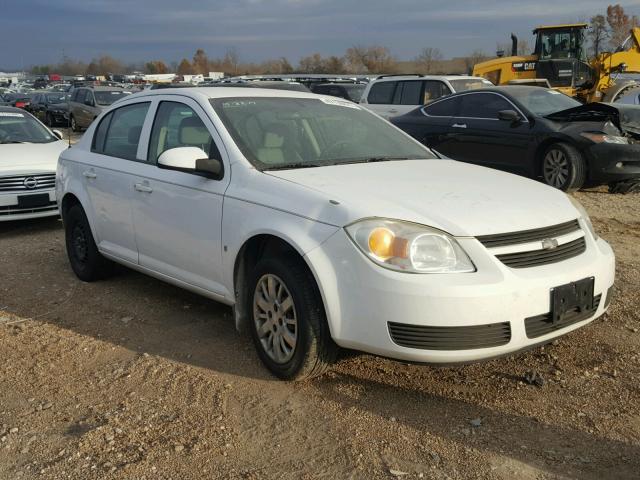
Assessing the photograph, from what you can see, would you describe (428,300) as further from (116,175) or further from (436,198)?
(116,175)

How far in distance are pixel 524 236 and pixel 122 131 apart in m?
3.42

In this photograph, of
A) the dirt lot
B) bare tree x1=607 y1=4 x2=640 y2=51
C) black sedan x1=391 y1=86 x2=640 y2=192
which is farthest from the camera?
bare tree x1=607 y1=4 x2=640 y2=51

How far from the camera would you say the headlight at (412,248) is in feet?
10.8

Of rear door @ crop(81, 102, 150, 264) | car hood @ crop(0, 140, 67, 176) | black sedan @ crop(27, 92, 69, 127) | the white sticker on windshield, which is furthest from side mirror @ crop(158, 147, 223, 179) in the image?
black sedan @ crop(27, 92, 69, 127)

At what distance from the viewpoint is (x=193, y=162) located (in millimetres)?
4207

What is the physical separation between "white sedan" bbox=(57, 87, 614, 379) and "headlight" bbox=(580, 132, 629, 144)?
5074mm

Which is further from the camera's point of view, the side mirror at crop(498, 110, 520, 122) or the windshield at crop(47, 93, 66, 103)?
the windshield at crop(47, 93, 66, 103)

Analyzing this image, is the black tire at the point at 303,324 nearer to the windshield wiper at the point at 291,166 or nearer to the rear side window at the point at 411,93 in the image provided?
the windshield wiper at the point at 291,166

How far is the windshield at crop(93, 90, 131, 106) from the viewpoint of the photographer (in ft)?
78.4

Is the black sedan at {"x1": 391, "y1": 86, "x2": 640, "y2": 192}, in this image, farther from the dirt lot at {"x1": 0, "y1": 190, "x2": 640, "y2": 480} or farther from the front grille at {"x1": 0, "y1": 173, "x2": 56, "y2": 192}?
the front grille at {"x1": 0, "y1": 173, "x2": 56, "y2": 192}

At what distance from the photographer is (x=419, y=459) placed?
306 cm

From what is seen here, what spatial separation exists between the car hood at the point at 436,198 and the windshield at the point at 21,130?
21.4 ft

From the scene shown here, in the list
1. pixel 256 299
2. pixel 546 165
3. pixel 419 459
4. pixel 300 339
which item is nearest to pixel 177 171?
pixel 256 299

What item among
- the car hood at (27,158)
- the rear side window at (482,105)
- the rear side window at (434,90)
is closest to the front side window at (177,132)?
the car hood at (27,158)
